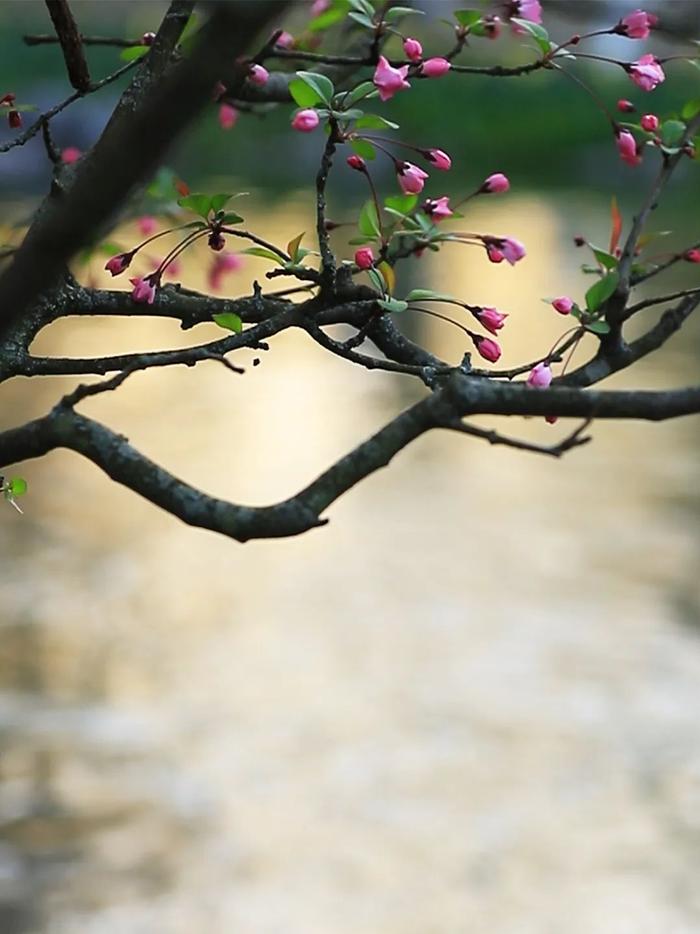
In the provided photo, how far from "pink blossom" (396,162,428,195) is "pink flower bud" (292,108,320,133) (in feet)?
0.24

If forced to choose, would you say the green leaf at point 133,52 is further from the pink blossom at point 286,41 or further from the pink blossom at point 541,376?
the pink blossom at point 541,376

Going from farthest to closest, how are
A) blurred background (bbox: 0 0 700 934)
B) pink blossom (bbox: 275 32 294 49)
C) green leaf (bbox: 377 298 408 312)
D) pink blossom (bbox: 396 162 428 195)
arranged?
blurred background (bbox: 0 0 700 934) → pink blossom (bbox: 275 32 294 49) → pink blossom (bbox: 396 162 428 195) → green leaf (bbox: 377 298 408 312)

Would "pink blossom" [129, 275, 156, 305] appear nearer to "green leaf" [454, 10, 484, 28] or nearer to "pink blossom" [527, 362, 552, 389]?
"pink blossom" [527, 362, 552, 389]

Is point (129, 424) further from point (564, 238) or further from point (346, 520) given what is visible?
point (564, 238)

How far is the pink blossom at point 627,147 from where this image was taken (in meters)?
1.08

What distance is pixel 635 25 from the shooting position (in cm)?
106

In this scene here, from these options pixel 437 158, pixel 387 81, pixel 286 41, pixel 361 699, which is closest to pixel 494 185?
pixel 437 158

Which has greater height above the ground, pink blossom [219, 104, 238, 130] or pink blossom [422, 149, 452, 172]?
pink blossom [422, 149, 452, 172]

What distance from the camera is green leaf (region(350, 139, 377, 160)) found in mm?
937

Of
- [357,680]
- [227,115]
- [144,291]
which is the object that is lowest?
[357,680]

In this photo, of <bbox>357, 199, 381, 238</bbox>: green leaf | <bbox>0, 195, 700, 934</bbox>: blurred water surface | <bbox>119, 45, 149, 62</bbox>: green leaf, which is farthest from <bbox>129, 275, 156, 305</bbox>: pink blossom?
<bbox>0, 195, 700, 934</bbox>: blurred water surface

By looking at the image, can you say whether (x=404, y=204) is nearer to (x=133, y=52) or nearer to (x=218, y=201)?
(x=218, y=201)

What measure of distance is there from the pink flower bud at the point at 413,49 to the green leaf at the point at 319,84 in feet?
0.44

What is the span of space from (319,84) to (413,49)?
0.16 meters
